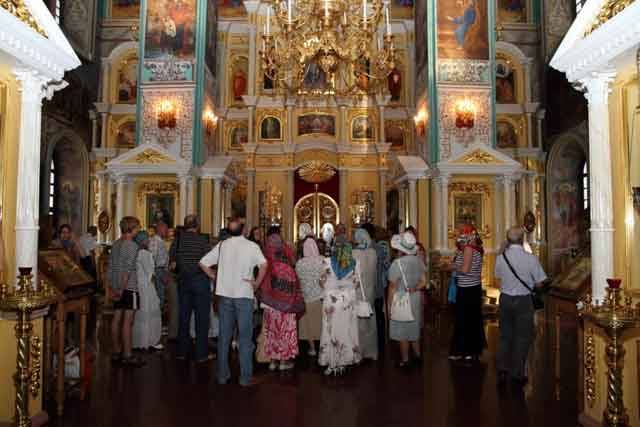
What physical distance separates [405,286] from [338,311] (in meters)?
0.82

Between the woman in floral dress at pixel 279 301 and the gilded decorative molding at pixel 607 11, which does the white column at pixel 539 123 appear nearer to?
the woman in floral dress at pixel 279 301

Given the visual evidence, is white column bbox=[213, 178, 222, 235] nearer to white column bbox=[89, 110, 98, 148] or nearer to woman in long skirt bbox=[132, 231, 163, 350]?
white column bbox=[89, 110, 98, 148]

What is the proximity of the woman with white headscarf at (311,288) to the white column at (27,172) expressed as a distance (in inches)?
113

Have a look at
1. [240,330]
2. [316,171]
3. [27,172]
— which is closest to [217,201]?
[316,171]

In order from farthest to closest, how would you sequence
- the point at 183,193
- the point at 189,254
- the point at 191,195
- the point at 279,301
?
the point at 191,195 → the point at 183,193 → the point at 189,254 → the point at 279,301

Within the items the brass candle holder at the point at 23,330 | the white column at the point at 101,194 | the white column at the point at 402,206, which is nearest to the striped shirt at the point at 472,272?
the brass candle holder at the point at 23,330

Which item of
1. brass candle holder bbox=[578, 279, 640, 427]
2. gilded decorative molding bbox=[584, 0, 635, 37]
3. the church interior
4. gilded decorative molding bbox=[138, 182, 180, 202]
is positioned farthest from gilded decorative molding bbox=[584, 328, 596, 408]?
gilded decorative molding bbox=[138, 182, 180, 202]

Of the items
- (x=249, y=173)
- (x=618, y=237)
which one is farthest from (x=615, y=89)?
(x=249, y=173)

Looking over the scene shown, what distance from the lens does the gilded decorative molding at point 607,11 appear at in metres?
3.82

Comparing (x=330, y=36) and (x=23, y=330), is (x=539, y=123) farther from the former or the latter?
(x=23, y=330)

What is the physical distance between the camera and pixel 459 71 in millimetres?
13133

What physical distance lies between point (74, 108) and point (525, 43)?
46.3 ft

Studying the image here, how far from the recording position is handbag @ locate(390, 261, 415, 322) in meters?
5.99

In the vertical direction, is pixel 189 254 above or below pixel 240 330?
above
